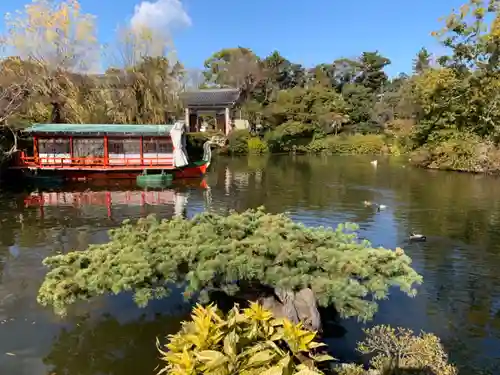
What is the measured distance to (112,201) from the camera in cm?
2247

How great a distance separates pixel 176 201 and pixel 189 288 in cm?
1585

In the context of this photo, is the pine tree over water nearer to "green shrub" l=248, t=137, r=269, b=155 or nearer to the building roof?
"green shrub" l=248, t=137, r=269, b=155

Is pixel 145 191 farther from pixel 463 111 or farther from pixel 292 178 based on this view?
pixel 463 111

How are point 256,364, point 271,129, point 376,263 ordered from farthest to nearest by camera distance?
point 271,129
point 376,263
point 256,364

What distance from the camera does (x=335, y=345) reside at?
27.7 feet

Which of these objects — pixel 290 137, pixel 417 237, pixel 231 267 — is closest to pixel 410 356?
pixel 231 267

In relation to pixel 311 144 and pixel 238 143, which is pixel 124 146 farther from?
pixel 311 144

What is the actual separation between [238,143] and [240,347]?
49156 mm

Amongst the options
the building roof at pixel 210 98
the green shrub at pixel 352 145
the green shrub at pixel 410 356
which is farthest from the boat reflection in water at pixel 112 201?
the green shrub at pixel 352 145

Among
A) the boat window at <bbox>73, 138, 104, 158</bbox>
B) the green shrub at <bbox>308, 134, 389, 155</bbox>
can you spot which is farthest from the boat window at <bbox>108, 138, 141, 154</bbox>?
the green shrub at <bbox>308, 134, 389, 155</bbox>

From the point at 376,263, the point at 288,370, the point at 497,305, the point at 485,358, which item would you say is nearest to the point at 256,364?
the point at 288,370

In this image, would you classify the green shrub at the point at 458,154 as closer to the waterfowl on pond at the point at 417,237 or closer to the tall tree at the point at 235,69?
the waterfowl on pond at the point at 417,237

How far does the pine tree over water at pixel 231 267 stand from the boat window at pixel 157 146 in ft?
74.3

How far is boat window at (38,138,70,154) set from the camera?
2953 centimetres
